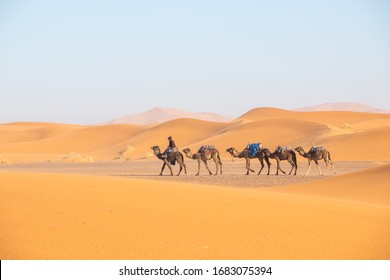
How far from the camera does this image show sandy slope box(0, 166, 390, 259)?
9.72 metres

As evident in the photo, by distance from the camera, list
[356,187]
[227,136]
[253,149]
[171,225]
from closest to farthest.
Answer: [171,225] < [356,187] < [253,149] < [227,136]

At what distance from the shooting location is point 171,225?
11.3 metres

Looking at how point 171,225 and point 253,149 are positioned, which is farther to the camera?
point 253,149

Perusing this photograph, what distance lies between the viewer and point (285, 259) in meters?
9.48

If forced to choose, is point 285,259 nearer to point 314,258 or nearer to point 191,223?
point 314,258

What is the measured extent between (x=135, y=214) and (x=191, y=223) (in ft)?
3.62

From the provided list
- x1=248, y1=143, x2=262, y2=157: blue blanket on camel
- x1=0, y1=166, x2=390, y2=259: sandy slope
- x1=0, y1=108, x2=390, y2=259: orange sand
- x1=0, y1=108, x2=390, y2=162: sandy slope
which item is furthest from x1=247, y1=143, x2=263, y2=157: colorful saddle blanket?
x1=0, y1=108, x2=390, y2=162: sandy slope

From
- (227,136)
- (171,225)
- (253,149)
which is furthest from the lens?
(227,136)

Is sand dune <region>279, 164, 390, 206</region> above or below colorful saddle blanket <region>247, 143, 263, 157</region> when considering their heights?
below

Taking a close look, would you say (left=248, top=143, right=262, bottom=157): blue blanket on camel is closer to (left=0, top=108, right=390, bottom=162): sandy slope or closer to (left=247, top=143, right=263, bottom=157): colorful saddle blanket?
(left=247, top=143, right=263, bottom=157): colorful saddle blanket

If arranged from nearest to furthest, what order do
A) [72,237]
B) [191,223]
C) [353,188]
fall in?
1. [72,237]
2. [191,223]
3. [353,188]

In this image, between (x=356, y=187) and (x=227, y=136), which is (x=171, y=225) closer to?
(x=356, y=187)

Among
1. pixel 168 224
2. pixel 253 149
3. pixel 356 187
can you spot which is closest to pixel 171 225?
pixel 168 224

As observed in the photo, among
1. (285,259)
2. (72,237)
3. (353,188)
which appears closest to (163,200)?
(72,237)
